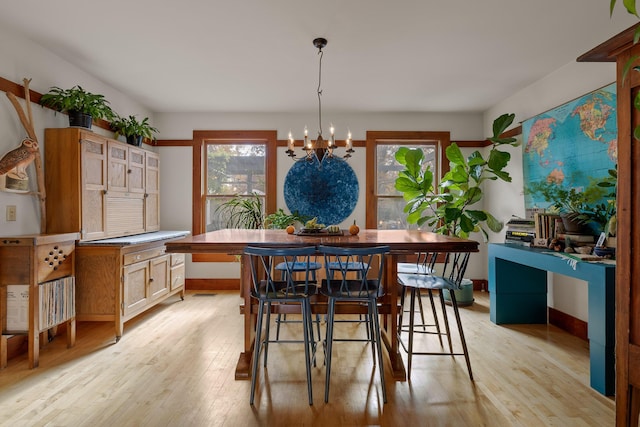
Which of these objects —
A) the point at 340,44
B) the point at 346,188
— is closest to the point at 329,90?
the point at 340,44

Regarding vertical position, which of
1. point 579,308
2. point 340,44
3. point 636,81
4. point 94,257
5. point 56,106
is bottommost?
point 579,308

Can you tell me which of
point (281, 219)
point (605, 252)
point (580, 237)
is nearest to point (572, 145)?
point (580, 237)

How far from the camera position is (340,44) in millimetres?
2881

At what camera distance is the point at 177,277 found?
4.23 m

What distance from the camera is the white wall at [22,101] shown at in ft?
8.67

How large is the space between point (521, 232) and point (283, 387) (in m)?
2.77

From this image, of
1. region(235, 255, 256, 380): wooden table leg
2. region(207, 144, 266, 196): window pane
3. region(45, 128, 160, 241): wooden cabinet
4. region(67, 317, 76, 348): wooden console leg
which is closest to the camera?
region(235, 255, 256, 380): wooden table leg

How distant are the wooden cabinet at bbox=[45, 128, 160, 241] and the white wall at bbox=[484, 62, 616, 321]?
4316 mm

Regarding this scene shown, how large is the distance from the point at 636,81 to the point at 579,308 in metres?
2.50

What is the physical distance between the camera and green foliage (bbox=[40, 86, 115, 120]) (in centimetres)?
296

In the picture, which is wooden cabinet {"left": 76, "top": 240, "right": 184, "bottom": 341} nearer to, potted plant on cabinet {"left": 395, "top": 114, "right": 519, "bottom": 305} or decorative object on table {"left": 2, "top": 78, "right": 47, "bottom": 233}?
decorative object on table {"left": 2, "top": 78, "right": 47, "bottom": 233}

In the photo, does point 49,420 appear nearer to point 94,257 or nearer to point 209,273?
point 94,257

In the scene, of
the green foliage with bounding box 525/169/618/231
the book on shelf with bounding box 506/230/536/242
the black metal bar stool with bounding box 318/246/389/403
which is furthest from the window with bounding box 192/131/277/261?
the green foliage with bounding box 525/169/618/231

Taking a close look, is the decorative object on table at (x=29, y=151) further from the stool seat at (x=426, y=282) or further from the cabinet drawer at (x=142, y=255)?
the stool seat at (x=426, y=282)
